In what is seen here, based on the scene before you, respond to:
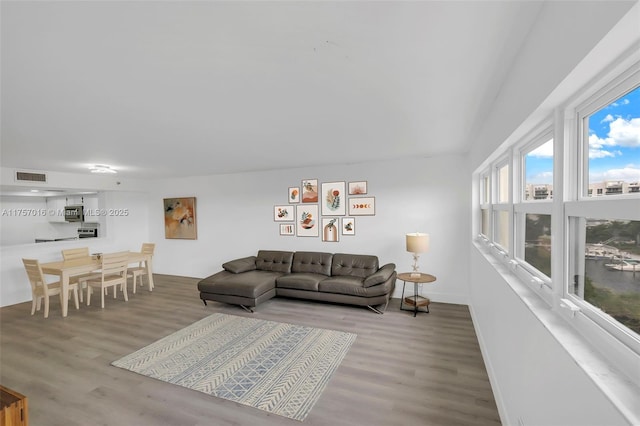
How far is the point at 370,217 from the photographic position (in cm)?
502

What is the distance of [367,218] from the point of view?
5.04 m

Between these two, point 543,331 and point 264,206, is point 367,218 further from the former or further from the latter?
point 543,331

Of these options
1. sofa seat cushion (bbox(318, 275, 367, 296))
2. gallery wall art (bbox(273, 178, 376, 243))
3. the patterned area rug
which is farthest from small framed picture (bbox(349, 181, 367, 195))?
the patterned area rug

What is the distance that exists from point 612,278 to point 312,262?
14.4ft

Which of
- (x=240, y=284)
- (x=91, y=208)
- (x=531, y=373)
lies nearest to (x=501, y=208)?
(x=531, y=373)

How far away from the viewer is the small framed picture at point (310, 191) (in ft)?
17.7

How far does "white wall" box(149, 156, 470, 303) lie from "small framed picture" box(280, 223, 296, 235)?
4.9 inches

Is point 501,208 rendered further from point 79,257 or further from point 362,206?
point 79,257

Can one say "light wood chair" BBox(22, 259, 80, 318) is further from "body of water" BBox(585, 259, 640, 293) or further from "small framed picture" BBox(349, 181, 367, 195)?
"body of water" BBox(585, 259, 640, 293)

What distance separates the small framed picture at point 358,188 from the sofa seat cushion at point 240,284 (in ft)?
6.91

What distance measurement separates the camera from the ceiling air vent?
4.76 metres

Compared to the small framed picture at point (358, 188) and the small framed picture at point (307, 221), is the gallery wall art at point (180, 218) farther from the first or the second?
the small framed picture at point (358, 188)

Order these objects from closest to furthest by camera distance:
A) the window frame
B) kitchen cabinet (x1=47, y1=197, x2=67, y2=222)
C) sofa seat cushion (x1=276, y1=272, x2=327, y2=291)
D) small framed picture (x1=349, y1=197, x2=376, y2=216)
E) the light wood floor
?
the window frame < the light wood floor < sofa seat cushion (x1=276, y1=272, x2=327, y2=291) < small framed picture (x1=349, y1=197, x2=376, y2=216) < kitchen cabinet (x1=47, y1=197, x2=67, y2=222)

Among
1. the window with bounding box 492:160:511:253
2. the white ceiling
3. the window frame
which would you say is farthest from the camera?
the window with bounding box 492:160:511:253
